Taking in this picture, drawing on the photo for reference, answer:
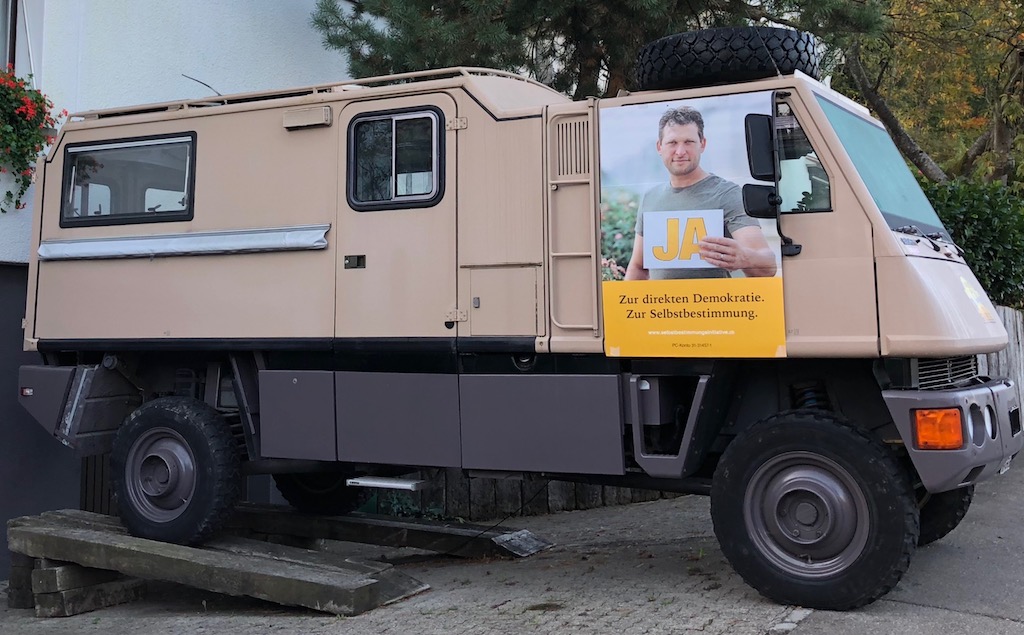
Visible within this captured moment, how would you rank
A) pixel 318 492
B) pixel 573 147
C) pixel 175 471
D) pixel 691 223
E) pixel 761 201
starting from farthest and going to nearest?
pixel 318 492, pixel 175 471, pixel 573 147, pixel 691 223, pixel 761 201

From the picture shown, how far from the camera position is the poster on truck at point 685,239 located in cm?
534

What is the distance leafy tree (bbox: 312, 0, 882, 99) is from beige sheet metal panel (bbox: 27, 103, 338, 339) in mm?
2014

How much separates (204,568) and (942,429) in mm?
4272

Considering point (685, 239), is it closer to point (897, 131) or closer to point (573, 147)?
point (573, 147)

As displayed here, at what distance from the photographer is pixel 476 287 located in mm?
6086

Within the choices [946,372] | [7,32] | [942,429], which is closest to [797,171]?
[946,372]

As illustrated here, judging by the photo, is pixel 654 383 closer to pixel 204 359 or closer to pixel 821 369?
pixel 821 369

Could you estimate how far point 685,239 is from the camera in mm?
5484

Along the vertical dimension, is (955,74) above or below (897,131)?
above

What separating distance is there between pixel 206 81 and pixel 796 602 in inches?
285

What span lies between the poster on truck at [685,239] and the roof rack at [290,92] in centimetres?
105

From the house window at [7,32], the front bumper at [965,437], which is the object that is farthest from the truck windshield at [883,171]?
the house window at [7,32]

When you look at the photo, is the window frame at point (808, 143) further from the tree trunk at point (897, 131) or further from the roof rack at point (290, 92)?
the tree trunk at point (897, 131)

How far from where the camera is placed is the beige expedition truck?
17.2 feet
